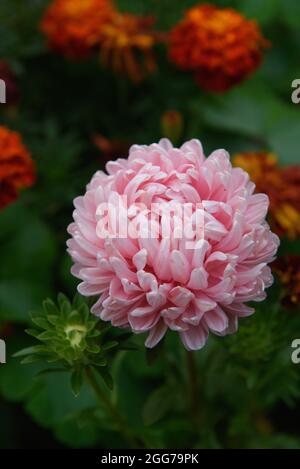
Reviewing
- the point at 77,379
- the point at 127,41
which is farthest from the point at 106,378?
the point at 127,41

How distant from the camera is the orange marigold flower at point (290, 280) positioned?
0.82m

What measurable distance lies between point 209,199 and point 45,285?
519mm

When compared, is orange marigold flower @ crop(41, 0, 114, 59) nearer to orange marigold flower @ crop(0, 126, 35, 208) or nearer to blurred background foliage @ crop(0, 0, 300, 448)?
blurred background foliage @ crop(0, 0, 300, 448)

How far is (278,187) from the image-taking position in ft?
3.32

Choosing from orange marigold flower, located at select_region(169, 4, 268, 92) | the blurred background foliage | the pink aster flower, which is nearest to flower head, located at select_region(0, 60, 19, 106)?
the blurred background foliage

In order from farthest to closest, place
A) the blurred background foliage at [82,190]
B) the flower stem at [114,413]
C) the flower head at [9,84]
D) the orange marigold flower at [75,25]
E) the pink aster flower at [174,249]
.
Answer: the orange marigold flower at [75,25] < the flower head at [9,84] < the blurred background foliage at [82,190] < the flower stem at [114,413] < the pink aster flower at [174,249]

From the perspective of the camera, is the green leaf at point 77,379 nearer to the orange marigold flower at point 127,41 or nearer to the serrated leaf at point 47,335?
the serrated leaf at point 47,335

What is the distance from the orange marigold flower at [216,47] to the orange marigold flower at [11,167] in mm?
335

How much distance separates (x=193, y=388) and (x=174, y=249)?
1.05 feet

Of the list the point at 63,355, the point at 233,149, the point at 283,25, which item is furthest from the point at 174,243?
the point at 283,25

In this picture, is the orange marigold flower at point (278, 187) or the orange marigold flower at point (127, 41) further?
the orange marigold flower at point (127, 41)

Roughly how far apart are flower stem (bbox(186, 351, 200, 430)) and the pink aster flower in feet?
0.66

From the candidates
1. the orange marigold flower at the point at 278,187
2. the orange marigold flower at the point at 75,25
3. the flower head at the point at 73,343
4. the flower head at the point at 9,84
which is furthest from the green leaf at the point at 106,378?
the orange marigold flower at the point at 75,25
